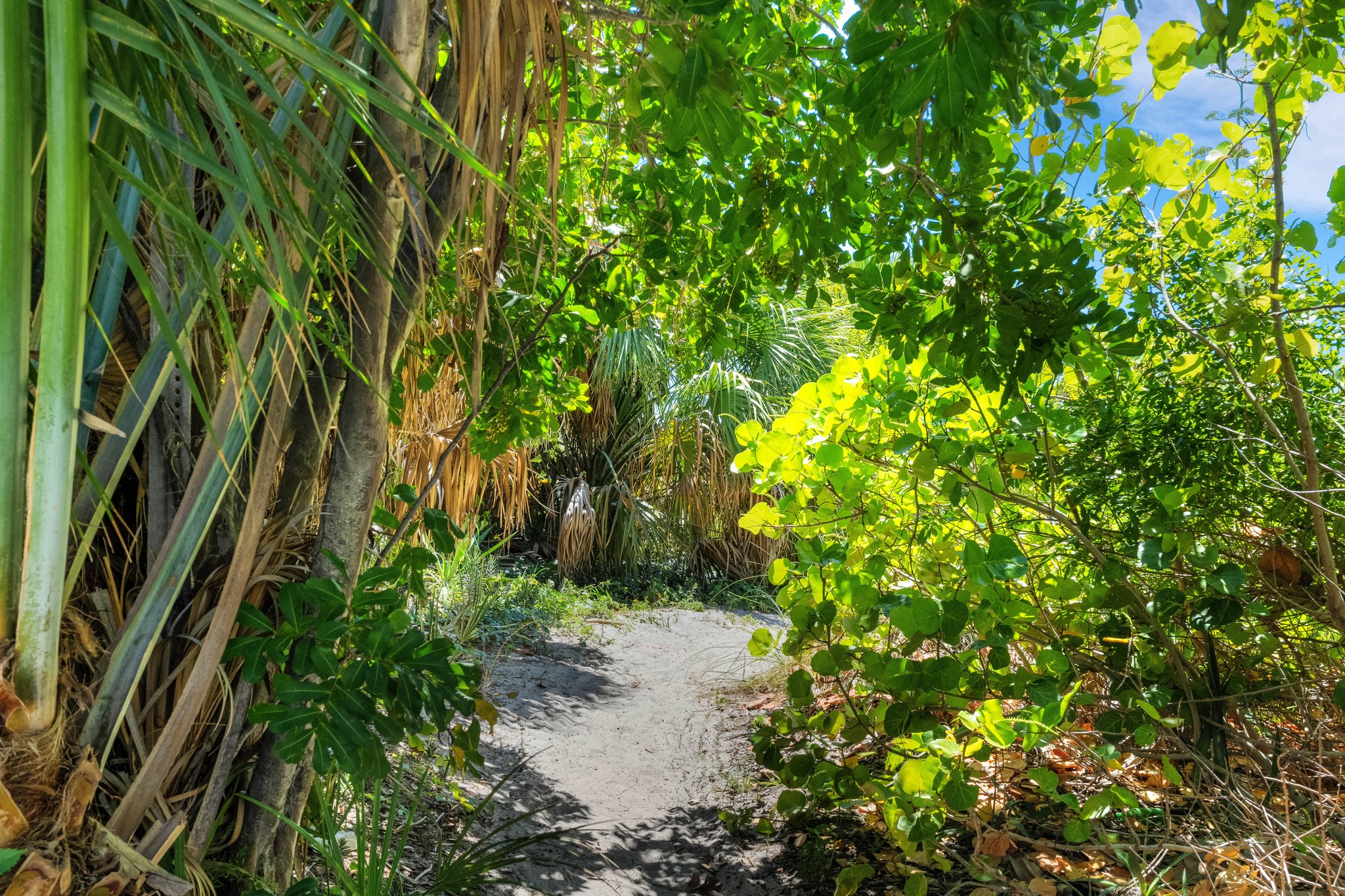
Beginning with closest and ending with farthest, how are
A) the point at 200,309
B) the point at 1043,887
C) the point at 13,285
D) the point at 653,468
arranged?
the point at 13,285 < the point at 200,309 < the point at 1043,887 < the point at 653,468

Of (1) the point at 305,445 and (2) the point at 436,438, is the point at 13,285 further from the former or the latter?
(2) the point at 436,438

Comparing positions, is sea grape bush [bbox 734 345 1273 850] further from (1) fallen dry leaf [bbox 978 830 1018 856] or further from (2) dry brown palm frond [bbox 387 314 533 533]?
(2) dry brown palm frond [bbox 387 314 533 533]

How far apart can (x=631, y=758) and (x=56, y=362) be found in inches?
140

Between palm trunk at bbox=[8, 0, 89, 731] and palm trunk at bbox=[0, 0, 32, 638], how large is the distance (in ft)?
0.04

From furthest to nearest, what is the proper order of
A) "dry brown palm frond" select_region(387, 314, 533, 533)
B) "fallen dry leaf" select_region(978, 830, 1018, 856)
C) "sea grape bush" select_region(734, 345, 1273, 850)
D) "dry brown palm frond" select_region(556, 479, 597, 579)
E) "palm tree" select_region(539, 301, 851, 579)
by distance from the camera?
"palm tree" select_region(539, 301, 851, 579) < "dry brown palm frond" select_region(556, 479, 597, 579) < "dry brown palm frond" select_region(387, 314, 533, 533) < "fallen dry leaf" select_region(978, 830, 1018, 856) < "sea grape bush" select_region(734, 345, 1273, 850)

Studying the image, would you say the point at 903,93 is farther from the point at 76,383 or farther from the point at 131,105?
the point at 76,383

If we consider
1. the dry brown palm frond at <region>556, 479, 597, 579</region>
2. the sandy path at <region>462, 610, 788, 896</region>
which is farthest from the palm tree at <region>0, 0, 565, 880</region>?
the dry brown palm frond at <region>556, 479, 597, 579</region>

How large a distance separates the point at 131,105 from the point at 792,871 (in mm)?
2737

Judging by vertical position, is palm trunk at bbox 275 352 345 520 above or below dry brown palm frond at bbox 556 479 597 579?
above

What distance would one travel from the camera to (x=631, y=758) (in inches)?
156

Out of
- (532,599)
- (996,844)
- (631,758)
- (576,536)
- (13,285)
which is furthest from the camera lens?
(576,536)

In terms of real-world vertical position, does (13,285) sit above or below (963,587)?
above

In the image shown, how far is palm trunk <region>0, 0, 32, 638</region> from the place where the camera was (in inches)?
28.6

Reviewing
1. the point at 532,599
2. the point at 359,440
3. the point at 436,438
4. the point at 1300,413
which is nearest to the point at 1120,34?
the point at 1300,413
